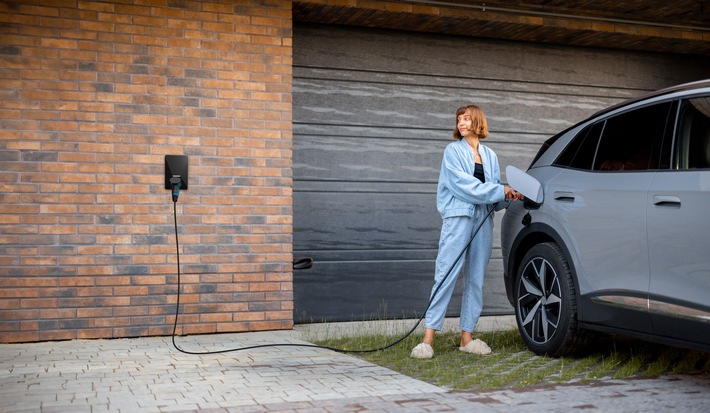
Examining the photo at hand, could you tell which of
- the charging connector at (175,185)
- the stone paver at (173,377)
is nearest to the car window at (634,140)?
the stone paver at (173,377)

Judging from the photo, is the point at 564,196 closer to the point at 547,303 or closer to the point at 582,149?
the point at 582,149

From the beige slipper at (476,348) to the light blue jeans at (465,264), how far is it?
11 centimetres

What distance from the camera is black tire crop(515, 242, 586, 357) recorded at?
574 centimetres

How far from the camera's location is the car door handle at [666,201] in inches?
187

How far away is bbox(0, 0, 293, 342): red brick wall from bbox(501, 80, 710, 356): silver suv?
2.28 m

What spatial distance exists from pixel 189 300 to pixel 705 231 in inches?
170

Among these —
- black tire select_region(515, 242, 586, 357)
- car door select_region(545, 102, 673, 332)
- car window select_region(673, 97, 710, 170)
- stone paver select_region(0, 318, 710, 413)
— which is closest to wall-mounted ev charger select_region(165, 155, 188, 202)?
stone paver select_region(0, 318, 710, 413)

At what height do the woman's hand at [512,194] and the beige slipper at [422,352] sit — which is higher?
the woman's hand at [512,194]

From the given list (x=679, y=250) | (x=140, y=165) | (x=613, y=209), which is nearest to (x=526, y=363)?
(x=613, y=209)

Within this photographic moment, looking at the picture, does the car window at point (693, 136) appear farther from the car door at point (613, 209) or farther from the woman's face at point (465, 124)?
the woman's face at point (465, 124)

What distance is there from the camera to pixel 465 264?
20.5 feet

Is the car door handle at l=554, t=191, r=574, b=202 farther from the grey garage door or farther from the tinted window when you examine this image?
the grey garage door

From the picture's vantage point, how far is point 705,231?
4512 mm

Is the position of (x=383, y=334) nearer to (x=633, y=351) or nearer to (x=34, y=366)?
(x=633, y=351)
